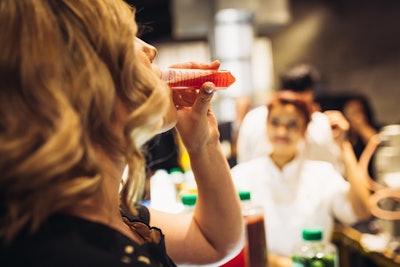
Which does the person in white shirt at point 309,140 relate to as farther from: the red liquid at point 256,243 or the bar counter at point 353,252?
the red liquid at point 256,243

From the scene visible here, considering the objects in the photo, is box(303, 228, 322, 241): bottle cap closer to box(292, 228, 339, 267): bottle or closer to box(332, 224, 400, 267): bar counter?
box(292, 228, 339, 267): bottle

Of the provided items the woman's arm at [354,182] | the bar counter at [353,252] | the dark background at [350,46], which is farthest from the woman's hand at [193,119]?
the dark background at [350,46]

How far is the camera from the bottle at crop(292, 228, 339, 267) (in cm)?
138

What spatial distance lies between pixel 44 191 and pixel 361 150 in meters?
3.88

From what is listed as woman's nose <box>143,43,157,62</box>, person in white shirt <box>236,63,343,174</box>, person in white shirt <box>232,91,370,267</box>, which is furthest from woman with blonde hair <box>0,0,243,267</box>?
person in white shirt <box>236,63,343,174</box>

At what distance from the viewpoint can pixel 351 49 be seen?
7648mm

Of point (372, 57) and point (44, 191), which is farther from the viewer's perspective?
point (372, 57)

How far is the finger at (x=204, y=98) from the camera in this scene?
93cm

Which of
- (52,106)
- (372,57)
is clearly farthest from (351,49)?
(52,106)

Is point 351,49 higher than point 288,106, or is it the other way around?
point 288,106

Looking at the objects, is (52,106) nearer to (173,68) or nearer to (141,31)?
(173,68)

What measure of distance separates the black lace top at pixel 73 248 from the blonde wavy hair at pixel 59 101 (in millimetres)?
19

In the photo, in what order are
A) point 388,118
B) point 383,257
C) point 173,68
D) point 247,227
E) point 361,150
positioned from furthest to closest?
point 388,118
point 361,150
point 383,257
point 247,227
point 173,68

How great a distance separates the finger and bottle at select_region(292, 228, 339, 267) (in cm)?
55
